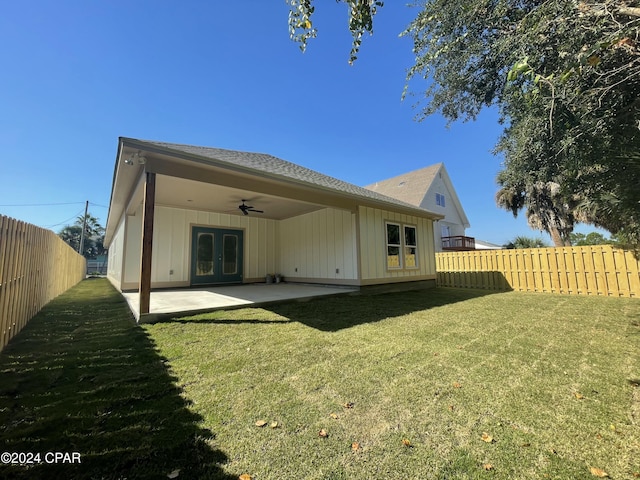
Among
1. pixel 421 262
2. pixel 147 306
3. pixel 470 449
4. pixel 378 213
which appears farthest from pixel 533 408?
pixel 421 262

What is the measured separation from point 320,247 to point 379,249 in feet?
6.71

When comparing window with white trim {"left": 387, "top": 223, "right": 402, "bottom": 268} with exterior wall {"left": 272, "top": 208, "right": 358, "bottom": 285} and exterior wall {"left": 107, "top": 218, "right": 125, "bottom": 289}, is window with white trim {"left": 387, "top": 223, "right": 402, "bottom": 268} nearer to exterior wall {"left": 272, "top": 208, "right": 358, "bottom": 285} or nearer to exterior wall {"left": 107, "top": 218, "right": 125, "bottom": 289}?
exterior wall {"left": 272, "top": 208, "right": 358, "bottom": 285}

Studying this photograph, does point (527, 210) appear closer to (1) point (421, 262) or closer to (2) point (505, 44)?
(1) point (421, 262)

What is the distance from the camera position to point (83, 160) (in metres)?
24.2

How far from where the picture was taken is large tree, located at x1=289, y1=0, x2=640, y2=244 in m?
2.99

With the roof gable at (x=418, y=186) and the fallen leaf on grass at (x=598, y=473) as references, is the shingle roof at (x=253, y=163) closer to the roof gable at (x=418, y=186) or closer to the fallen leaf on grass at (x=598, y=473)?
the fallen leaf on grass at (x=598, y=473)

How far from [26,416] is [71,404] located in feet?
0.76

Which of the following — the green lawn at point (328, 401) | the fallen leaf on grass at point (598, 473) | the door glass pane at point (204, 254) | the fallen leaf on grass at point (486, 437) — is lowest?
the fallen leaf on grass at point (598, 473)

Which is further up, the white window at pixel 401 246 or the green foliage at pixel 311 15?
the green foliage at pixel 311 15

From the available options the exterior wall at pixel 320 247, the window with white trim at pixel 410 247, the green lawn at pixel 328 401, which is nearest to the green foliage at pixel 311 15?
the green lawn at pixel 328 401

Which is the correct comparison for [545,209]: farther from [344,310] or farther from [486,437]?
[486,437]

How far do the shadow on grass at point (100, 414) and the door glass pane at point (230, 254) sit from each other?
657 centimetres

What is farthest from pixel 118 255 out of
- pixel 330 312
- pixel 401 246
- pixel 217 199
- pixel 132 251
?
pixel 401 246

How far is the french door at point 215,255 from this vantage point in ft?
30.9
